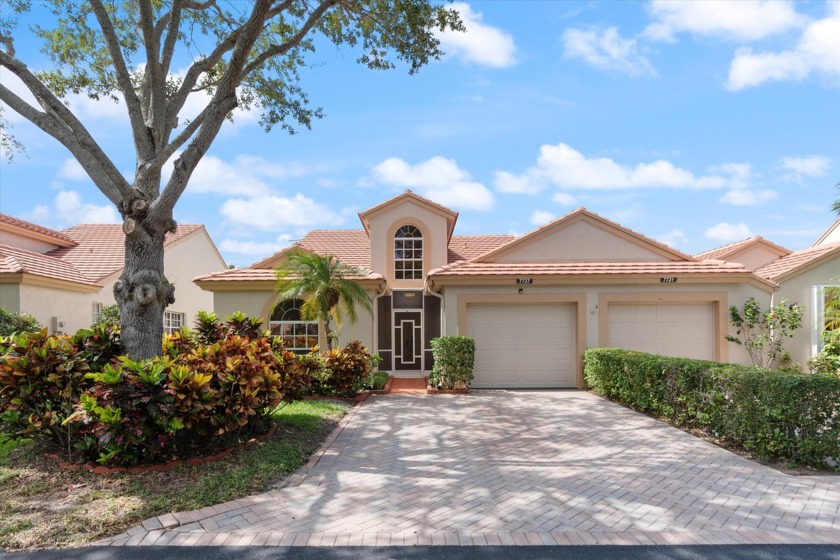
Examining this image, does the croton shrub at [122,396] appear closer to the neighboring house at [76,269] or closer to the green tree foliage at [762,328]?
the neighboring house at [76,269]

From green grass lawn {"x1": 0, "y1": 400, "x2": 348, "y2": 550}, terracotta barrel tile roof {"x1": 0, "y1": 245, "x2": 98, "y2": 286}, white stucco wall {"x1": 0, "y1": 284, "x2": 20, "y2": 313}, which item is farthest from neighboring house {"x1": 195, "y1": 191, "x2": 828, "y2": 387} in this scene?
green grass lawn {"x1": 0, "y1": 400, "x2": 348, "y2": 550}

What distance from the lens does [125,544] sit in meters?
4.38

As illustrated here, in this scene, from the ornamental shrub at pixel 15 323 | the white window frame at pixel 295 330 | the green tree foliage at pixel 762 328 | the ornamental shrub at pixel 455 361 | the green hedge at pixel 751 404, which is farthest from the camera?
the white window frame at pixel 295 330

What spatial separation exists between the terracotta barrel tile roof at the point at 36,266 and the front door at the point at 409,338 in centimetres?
1044

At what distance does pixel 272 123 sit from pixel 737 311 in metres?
13.4

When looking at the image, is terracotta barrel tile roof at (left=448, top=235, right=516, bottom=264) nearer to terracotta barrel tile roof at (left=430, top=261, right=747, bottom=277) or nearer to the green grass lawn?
terracotta barrel tile roof at (left=430, top=261, right=747, bottom=277)

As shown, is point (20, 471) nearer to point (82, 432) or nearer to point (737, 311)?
point (82, 432)

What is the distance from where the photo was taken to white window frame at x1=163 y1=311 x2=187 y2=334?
2029 centimetres

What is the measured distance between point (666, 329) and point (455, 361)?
19.8 feet

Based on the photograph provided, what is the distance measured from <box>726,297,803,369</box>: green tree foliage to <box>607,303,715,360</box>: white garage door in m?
0.63

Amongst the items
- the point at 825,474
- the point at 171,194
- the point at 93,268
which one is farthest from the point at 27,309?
the point at 825,474

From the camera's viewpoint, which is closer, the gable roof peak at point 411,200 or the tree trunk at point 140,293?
the tree trunk at point 140,293

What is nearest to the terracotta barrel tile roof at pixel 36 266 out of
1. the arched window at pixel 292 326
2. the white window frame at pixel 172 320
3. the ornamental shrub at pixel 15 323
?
the ornamental shrub at pixel 15 323

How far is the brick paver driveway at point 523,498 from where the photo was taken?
14.8 feet
